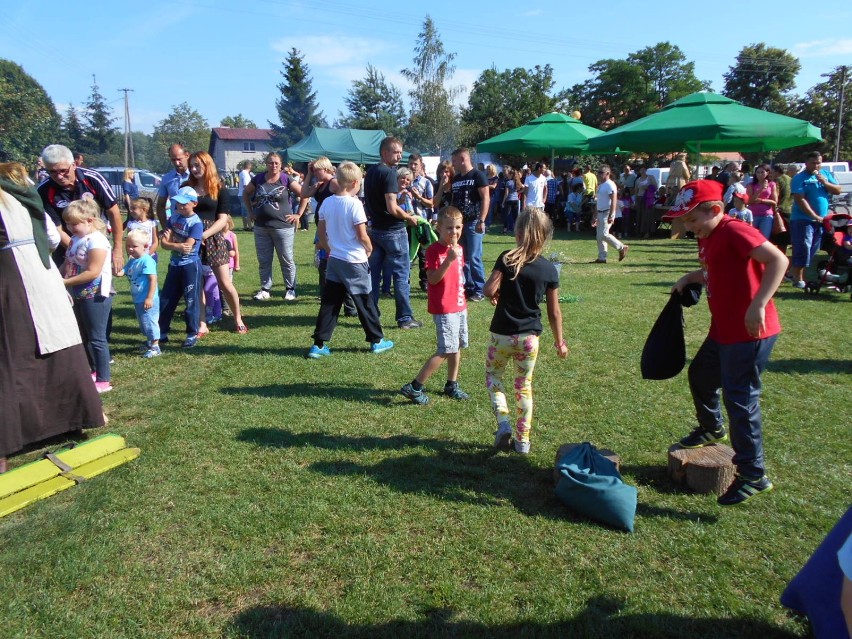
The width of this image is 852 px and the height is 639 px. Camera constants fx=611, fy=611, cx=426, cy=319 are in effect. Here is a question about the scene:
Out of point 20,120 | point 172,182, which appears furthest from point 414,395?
point 20,120

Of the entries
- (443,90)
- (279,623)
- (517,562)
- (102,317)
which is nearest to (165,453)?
(102,317)

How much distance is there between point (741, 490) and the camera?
3.44 m

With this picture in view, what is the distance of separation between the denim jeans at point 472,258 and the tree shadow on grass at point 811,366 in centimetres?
395

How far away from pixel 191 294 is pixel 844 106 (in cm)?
6132

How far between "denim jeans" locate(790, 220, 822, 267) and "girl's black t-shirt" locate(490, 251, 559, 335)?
760 cm

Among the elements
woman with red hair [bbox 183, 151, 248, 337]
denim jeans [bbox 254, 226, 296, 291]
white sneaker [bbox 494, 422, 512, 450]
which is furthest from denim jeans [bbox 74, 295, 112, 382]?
denim jeans [bbox 254, 226, 296, 291]

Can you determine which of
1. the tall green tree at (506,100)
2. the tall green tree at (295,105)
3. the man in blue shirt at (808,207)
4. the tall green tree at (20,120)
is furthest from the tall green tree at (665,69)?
the man in blue shirt at (808,207)

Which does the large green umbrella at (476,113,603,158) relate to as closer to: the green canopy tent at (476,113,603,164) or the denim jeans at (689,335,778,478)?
the green canopy tent at (476,113,603,164)

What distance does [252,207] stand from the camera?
8.73 meters

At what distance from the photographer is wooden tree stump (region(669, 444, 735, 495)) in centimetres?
353

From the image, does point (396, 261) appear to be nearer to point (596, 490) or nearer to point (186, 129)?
point (596, 490)

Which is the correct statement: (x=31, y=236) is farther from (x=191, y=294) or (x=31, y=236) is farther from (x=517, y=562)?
(x=517, y=562)

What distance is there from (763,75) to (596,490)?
7497 centimetres

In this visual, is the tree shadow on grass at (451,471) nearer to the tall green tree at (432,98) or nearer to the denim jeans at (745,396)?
the denim jeans at (745,396)
